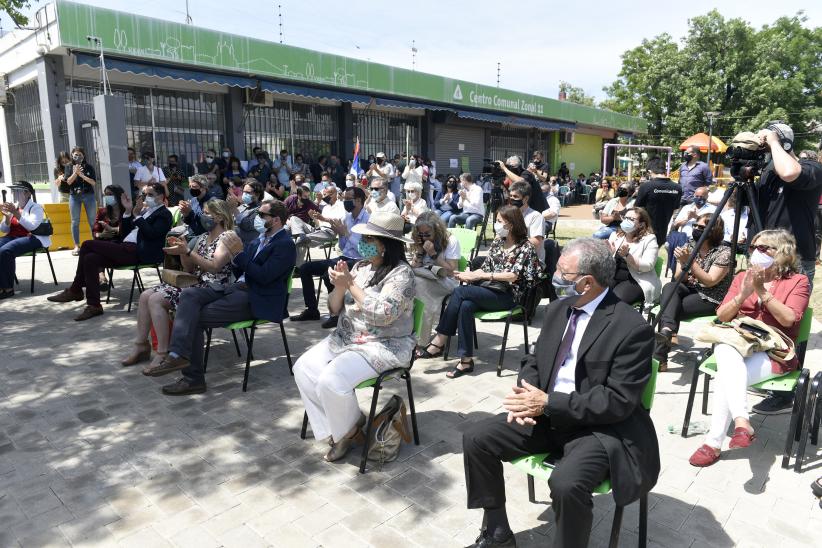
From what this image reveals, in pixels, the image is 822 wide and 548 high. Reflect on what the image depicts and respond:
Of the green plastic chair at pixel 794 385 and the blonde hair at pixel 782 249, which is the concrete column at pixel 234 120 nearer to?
the green plastic chair at pixel 794 385

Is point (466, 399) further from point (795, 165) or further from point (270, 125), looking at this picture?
point (270, 125)

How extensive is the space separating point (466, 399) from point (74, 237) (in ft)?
28.2

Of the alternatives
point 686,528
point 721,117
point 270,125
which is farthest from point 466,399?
point 721,117

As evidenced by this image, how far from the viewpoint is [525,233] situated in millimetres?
5055

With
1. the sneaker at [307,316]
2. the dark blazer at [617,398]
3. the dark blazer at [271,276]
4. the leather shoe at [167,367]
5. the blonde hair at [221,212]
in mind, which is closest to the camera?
the dark blazer at [617,398]

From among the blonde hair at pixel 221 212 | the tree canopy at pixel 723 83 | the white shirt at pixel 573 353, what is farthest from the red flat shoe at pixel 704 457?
the tree canopy at pixel 723 83

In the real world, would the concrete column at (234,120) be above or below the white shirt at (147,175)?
above

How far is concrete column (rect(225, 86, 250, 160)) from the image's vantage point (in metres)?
13.8

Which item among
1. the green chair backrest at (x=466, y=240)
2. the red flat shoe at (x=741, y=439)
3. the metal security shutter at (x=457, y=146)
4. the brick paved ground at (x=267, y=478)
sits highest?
the metal security shutter at (x=457, y=146)

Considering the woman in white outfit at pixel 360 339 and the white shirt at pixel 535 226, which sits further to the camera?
the white shirt at pixel 535 226

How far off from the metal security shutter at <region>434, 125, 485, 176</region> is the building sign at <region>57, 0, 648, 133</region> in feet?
5.17

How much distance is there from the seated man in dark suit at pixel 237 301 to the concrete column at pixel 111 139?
698cm

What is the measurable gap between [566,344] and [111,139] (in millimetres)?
10090

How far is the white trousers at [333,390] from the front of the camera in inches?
132
